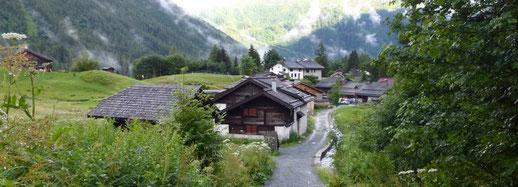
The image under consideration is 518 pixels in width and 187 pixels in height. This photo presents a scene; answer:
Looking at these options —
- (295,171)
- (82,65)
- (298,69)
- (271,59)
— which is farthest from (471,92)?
(271,59)

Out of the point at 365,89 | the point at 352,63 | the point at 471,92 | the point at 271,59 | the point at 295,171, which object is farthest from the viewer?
the point at 352,63

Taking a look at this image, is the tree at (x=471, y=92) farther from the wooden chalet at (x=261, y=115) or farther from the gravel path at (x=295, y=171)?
the wooden chalet at (x=261, y=115)

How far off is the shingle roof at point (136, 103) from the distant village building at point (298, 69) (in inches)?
4036

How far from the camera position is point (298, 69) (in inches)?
4850

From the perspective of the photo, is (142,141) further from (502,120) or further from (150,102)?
(150,102)

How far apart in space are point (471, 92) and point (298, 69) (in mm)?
117859

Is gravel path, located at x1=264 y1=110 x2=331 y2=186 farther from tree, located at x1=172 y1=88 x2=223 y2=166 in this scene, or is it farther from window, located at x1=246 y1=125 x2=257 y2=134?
tree, located at x1=172 y1=88 x2=223 y2=166

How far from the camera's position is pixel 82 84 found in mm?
59750

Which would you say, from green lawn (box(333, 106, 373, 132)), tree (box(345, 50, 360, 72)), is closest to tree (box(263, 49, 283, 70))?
tree (box(345, 50, 360, 72))

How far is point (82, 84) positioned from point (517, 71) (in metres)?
65.7

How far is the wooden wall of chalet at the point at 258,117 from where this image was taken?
100 ft

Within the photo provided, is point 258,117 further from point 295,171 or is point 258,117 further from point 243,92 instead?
point 295,171

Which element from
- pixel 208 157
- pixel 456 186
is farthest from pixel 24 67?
pixel 456 186

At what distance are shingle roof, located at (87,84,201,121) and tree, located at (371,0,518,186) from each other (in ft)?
46.4
